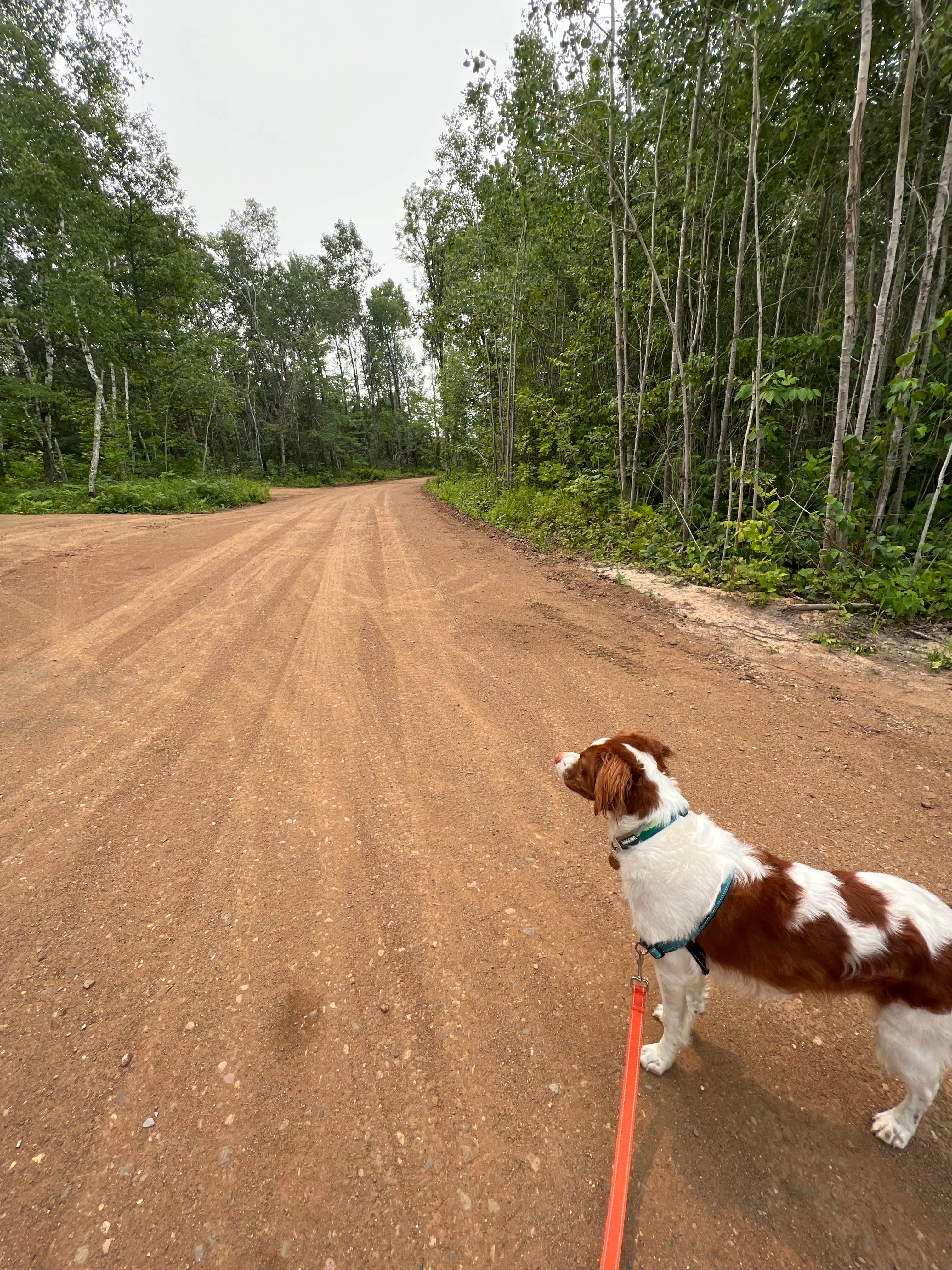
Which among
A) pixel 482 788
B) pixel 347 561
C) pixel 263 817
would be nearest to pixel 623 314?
pixel 347 561

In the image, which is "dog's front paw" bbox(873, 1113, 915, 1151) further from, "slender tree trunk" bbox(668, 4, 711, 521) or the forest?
"slender tree trunk" bbox(668, 4, 711, 521)

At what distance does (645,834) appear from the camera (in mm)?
1855

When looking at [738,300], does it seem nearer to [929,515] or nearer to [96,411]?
[929,515]

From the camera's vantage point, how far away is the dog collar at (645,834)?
6.08 feet

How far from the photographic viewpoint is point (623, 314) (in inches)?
403

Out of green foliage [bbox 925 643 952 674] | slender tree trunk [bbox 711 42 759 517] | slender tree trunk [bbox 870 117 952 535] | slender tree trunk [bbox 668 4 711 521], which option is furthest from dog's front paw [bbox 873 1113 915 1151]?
slender tree trunk [bbox 711 42 759 517]

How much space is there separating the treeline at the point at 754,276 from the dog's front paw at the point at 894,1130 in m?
5.30

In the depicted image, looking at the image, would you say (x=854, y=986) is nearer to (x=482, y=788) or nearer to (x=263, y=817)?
(x=482, y=788)

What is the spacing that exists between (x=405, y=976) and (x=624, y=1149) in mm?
1084

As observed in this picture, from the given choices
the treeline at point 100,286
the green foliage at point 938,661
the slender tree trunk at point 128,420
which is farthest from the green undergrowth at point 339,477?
the green foliage at point 938,661

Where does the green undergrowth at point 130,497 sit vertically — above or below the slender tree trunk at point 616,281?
below

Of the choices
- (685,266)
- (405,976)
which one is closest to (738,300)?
(685,266)

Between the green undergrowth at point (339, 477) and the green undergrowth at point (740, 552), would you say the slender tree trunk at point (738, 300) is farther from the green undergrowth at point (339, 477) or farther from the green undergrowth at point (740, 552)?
the green undergrowth at point (339, 477)

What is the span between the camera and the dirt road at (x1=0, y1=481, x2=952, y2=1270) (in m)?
1.50
